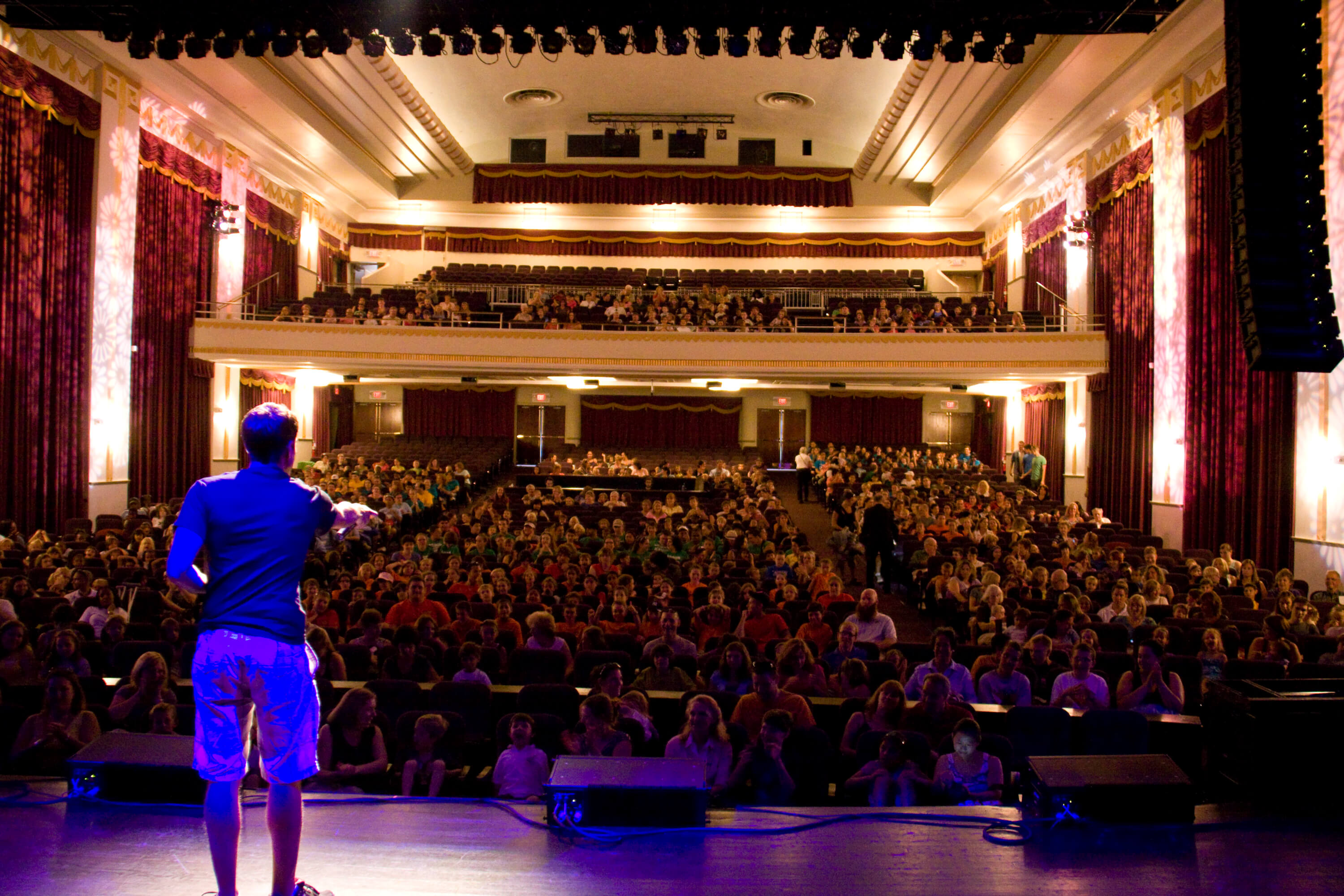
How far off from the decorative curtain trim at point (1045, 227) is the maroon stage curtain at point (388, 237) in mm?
14630

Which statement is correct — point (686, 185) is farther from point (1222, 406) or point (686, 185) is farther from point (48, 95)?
point (1222, 406)

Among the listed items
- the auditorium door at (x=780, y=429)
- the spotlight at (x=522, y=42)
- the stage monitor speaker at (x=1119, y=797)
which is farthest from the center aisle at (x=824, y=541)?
the spotlight at (x=522, y=42)

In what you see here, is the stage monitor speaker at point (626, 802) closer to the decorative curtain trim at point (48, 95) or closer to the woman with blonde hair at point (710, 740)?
the woman with blonde hair at point (710, 740)

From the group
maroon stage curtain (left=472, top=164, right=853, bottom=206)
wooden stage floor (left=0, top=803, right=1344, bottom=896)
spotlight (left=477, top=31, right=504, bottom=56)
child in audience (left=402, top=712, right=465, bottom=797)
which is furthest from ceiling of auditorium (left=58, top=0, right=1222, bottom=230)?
child in audience (left=402, top=712, right=465, bottom=797)

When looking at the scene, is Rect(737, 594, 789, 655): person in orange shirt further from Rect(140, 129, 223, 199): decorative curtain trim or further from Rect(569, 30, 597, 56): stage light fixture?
Rect(140, 129, 223, 199): decorative curtain trim

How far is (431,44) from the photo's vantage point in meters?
9.26

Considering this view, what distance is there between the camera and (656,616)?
6.90 metres

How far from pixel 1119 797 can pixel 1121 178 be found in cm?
1418

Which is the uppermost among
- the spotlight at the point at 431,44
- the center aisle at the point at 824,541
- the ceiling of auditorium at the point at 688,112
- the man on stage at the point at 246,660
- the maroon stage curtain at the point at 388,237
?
the ceiling of auditorium at the point at 688,112

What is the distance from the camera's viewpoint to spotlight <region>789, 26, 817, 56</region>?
332 inches

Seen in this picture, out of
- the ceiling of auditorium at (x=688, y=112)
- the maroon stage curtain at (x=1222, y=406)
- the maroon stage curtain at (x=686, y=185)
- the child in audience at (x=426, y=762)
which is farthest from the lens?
the maroon stage curtain at (x=686, y=185)

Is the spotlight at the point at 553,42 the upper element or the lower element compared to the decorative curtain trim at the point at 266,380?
upper

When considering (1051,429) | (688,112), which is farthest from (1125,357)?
(688,112)

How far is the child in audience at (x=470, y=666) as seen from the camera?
16.7 ft
